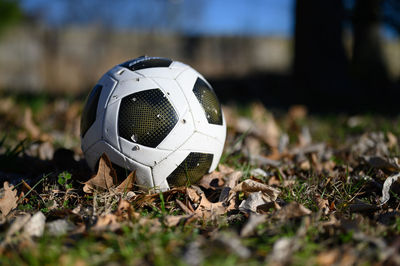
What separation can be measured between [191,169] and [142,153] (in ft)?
1.20

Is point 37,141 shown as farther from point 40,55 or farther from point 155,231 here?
point 40,55

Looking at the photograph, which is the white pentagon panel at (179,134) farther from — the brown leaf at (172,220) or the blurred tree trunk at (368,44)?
the blurred tree trunk at (368,44)

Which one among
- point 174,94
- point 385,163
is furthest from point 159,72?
point 385,163

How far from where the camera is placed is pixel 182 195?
2549 millimetres

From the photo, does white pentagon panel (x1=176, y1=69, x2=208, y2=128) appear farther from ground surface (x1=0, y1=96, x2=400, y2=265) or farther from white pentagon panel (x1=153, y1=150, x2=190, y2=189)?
ground surface (x1=0, y1=96, x2=400, y2=265)

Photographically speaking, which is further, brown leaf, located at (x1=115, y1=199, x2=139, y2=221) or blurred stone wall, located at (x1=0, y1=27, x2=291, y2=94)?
blurred stone wall, located at (x1=0, y1=27, x2=291, y2=94)

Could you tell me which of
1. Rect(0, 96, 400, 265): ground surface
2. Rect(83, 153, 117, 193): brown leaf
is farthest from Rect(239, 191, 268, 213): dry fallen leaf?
Rect(83, 153, 117, 193): brown leaf

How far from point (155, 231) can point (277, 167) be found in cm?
164

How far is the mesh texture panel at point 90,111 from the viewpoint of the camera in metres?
2.54

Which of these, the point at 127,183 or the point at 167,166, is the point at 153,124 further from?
the point at 127,183

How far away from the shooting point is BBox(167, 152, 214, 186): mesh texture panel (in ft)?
8.16

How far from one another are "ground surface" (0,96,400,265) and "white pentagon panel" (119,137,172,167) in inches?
5.8

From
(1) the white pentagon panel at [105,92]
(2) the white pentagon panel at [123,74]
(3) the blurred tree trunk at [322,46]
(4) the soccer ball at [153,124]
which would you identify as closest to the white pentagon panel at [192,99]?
(4) the soccer ball at [153,124]

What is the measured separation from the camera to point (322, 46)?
7.97 m
